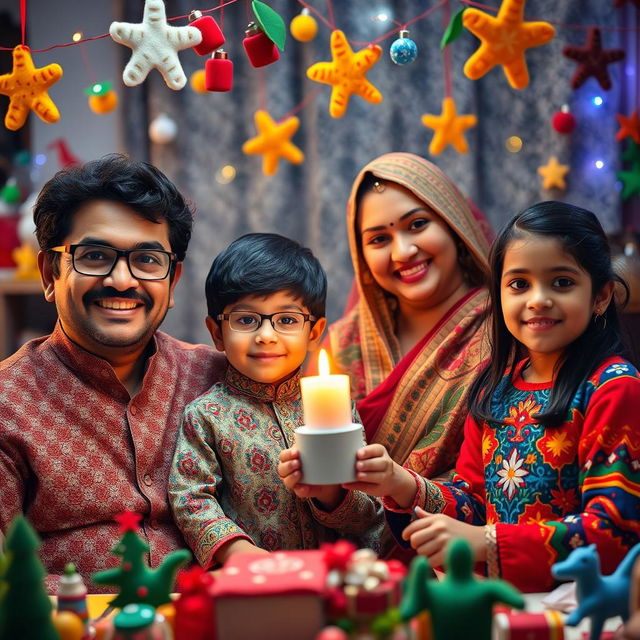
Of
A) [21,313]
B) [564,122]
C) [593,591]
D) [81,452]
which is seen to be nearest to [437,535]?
[593,591]

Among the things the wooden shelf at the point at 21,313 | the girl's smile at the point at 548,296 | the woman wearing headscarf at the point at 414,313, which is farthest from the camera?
the wooden shelf at the point at 21,313

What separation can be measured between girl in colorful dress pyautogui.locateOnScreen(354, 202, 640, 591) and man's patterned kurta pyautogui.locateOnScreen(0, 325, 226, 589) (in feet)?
1.56

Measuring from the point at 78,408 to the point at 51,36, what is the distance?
2146mm

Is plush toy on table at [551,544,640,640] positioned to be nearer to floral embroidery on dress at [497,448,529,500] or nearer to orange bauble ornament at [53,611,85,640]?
floral embroidery on dress at [497,448,529,500]

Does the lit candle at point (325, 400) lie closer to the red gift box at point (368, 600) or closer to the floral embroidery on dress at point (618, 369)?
the red gift box at point (368, 600)

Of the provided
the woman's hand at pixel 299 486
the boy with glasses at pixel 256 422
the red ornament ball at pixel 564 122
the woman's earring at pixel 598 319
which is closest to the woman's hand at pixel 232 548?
the boy with glasses at pixel 256 422

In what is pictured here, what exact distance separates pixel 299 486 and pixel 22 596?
515mm

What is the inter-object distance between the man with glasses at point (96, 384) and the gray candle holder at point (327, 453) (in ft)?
1.67

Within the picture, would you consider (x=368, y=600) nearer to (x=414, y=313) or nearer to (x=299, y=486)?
(x=299, y=486)

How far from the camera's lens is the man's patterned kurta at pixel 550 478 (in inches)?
51.2

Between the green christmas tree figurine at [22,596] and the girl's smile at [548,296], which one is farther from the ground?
the girl's smile at [548,296]

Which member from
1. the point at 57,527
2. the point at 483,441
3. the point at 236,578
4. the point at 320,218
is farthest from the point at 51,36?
the point at 236,578

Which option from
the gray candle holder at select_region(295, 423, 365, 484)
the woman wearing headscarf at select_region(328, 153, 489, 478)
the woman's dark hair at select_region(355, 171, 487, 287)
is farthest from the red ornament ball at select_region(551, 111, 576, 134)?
the gray candle holder at select_region(295, 423, 365, 484)

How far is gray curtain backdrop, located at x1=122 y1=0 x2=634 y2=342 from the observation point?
2898 millimetres
